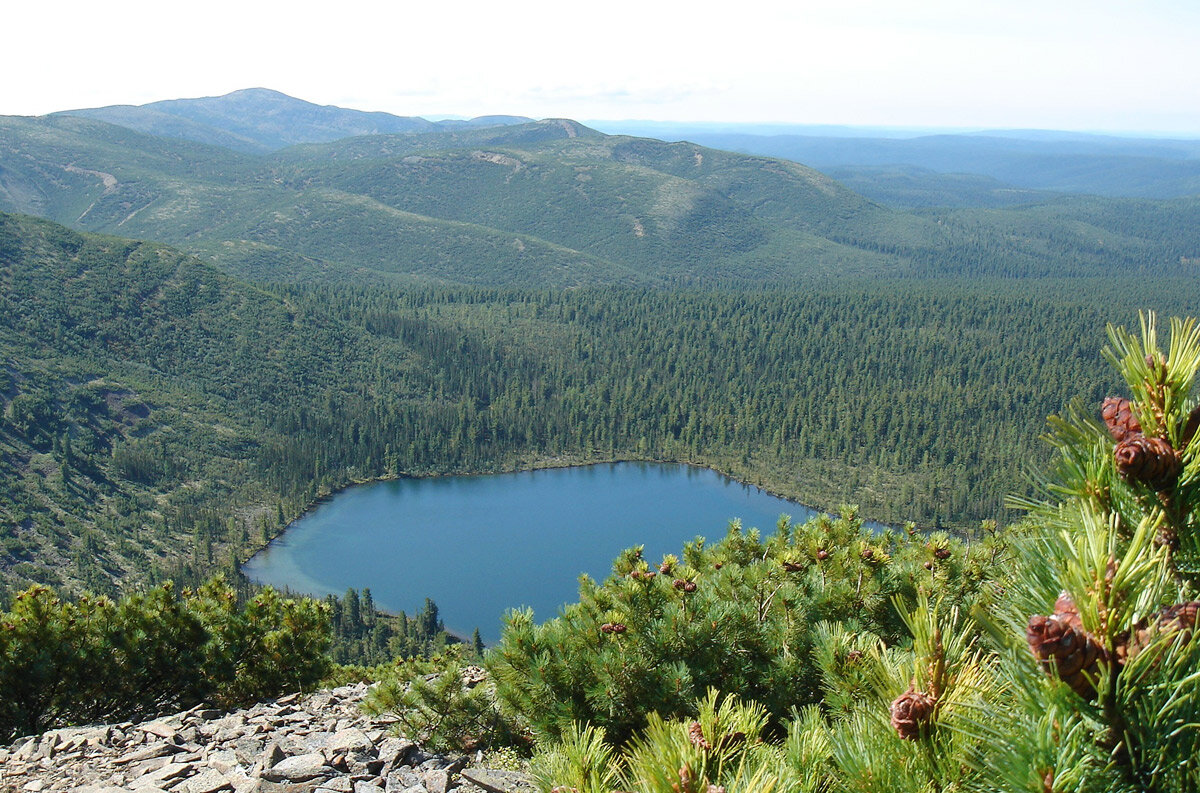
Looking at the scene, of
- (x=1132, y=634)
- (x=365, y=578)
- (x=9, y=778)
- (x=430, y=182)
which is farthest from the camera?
(x=430, y=182)

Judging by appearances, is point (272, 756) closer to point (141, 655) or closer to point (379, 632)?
point (141, 655)

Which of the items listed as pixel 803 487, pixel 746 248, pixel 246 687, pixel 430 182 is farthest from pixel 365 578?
pixel 430 182

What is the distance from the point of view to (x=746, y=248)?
16275 cm

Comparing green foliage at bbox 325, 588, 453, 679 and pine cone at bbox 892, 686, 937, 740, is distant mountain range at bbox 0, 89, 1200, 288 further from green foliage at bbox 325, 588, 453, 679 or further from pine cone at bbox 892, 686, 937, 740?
pine cone at bbox 892, 686, 937, 740

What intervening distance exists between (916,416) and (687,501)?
23788 millimetres

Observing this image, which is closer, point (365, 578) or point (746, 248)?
point (365, 578)

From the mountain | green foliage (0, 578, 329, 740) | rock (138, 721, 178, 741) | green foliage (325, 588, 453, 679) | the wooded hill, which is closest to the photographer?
rock (138, 721, 178, 741)

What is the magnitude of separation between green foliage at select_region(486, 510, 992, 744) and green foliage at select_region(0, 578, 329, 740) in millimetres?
4819

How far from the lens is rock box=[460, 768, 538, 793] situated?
22.1 ft

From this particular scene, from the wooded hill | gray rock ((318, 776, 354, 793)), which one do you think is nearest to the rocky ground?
gray rock ((318, 776, 354, 793))

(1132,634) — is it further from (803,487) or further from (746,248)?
(746,248)

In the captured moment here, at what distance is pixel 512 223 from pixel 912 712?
181 metres

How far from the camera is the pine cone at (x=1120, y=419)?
2205 mm

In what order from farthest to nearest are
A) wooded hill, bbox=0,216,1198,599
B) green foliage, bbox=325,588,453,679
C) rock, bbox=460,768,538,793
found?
wooded hill, bbox=0,216,1198,599
green foliage, bbox=325,588,453,679
rock, bbox=460,768,538,793
